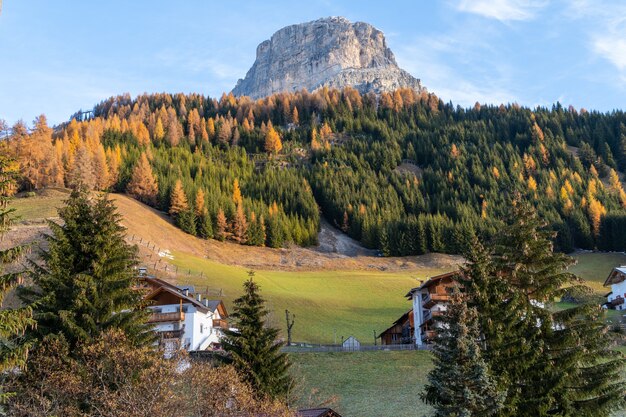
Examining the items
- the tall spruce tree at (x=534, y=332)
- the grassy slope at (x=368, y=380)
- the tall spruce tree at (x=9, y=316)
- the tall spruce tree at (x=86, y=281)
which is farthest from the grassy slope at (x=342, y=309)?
the tall spruce tree at (x=9, y=316)

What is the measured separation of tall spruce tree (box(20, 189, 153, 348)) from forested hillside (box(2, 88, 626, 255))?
7529 centimetres

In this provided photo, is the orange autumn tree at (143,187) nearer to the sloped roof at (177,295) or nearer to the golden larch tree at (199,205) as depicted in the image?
the golden larch tree at (199,205)

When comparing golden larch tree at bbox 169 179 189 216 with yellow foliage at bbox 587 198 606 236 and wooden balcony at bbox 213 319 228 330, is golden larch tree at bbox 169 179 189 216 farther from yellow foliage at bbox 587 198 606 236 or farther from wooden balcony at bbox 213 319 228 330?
yellow foliage at bbox 587 198 606 236

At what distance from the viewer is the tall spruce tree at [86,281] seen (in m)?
25.8

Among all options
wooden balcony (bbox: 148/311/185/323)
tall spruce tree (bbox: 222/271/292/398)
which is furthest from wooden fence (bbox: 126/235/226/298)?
tall spruce tree (bbox: 222/271/292/398)

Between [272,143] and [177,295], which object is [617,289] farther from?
[272,143]

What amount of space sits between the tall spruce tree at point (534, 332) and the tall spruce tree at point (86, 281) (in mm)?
17006

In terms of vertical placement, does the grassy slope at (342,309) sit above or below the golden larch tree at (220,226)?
below

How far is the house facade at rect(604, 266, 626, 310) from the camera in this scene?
74.4m

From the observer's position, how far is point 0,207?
16078 millimetres

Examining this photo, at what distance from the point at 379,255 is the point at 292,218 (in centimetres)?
2393

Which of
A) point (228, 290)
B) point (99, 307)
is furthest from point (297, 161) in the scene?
point (99, 307)

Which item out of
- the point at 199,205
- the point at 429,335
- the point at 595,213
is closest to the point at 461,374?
the point at 429,335

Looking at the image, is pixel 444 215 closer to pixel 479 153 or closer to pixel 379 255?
pixel 379 255
